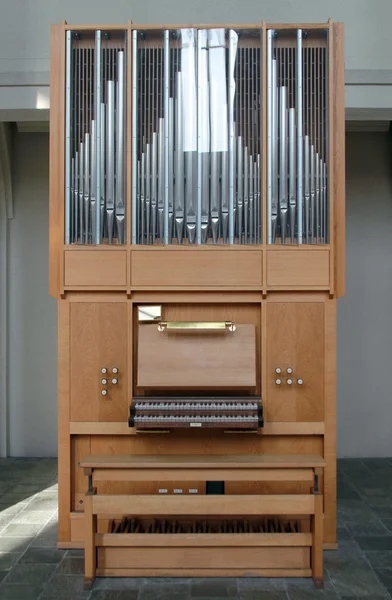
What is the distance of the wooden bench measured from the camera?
14.5 ft

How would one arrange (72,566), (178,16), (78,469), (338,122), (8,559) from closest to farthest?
(72,566) → (8,559) → (338,122) → (78,469) → (178,16)

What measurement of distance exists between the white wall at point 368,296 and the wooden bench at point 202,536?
12.1ft

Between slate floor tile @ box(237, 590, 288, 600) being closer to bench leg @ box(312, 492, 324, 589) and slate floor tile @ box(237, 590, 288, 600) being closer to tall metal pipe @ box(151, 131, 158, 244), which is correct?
bench leg @ box(312, 492, 324, 589)

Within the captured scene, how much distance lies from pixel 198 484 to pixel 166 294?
5.59 ft

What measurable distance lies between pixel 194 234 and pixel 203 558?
105 inches

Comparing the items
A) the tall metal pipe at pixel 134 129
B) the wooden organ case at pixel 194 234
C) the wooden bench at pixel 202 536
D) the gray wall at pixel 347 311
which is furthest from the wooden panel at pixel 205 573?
the gray wall at pixel 347 311

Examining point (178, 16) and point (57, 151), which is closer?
point (57, 151)

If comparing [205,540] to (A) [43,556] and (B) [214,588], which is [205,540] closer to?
(B) [214,588]

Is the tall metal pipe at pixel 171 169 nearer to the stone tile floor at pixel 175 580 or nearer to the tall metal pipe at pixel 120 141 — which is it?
the tall metal pipe at pixel 120 141

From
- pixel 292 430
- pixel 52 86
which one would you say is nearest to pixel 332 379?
pixel 292 430

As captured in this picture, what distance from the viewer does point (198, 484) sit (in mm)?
5062

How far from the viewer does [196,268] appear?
504 cm

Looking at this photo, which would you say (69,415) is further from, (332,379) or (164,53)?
(164,53)

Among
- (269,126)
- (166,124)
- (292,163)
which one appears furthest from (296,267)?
(166,124)
